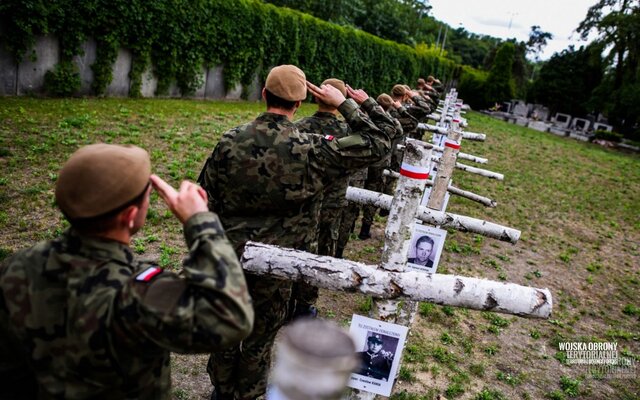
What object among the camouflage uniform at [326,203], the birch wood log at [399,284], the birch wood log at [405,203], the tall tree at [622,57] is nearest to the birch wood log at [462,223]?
the camouflage uniform at [326,203]

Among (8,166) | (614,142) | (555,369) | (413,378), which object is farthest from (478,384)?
(614,142)

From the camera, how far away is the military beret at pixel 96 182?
1.47 meters

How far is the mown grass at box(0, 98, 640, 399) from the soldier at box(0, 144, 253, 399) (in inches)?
83.5

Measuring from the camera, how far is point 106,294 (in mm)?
1479

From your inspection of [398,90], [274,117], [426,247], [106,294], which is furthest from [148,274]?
[398,90]

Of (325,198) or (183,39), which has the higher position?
(183,39)

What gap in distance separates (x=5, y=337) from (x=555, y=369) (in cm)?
482

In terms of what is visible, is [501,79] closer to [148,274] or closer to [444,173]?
[444,173]

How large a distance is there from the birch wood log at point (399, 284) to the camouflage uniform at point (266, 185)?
74 centimetres

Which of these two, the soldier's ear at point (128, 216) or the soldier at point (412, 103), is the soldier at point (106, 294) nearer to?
the soldier's ear at point (128, 216)

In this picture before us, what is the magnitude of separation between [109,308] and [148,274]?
151mm

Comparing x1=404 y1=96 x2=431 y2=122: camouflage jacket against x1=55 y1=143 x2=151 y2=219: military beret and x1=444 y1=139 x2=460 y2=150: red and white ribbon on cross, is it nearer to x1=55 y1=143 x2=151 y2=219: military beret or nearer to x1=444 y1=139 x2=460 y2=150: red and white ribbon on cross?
x1=444 y1=139 x2=460 y2=150: red and white ribbon on cross

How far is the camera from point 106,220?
153cm

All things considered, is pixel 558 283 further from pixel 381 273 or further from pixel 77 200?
pixel 77 200
